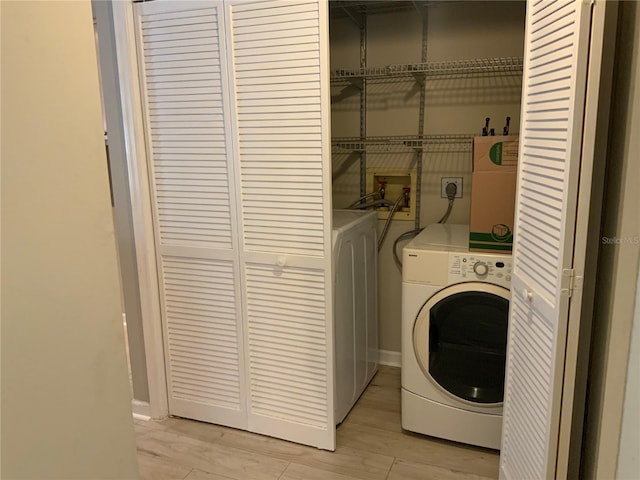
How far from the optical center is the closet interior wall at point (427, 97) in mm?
2549

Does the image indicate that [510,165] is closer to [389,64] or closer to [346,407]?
[389,64]

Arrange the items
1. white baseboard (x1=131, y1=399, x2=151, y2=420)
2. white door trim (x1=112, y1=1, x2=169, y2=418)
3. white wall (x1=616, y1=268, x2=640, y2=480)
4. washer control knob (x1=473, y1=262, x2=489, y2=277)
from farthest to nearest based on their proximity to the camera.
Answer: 1. white baseboard (x1=131, y1=399, x2=151, y2=420)
2. white door trim (x1=112, y1=1, x2=169, y2=418)
3. washer control knob (x1=473, y1=262, x2=489, y2=277)
4. white wall (x1=616, y1=268, x2=640, y2=480)

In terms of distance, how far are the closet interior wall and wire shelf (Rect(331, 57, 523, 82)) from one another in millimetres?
31

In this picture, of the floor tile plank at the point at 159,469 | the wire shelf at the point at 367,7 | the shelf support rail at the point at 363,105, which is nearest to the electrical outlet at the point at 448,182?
the shelf support rail at the point at 363,105

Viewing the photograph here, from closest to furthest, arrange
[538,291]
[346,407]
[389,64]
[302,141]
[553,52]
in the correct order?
[553,52], [538,291], [302,141], [346,407], [389,64]

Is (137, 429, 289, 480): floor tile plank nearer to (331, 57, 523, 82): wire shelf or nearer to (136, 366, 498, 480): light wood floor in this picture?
(136, 366, 498, 480): light wood floor

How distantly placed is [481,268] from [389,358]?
1222 millimetres

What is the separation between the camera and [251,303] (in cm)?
229

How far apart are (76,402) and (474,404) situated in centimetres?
170

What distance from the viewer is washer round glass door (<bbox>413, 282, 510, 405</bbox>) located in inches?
83.5

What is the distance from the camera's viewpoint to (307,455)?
7.39 ft

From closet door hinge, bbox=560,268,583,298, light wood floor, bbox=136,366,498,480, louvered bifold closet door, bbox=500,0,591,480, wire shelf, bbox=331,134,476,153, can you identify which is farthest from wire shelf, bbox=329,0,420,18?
light wood floor, bbox=136,366,498,480

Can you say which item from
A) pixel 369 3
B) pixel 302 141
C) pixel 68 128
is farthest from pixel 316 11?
pixel 68 128

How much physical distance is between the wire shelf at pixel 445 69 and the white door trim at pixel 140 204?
1.11 metres
